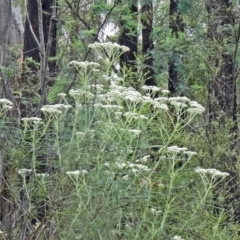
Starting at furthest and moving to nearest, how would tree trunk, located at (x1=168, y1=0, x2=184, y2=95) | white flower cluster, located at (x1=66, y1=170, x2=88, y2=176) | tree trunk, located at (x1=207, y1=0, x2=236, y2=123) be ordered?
tree trunk, located at (x1=168, y1=0, x2=184, y2=95) → tree trunk, located at (x1=207, y1=0, x2=236, y2=123) → white flower cluster, located at (x1=66, y1=170, x2=88, y2=176)

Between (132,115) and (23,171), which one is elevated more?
(132,115)

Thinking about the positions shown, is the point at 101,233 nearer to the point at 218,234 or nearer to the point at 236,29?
the point at 218,234

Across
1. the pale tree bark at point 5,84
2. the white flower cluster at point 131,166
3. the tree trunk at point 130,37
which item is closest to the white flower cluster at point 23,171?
the pale tree bark at point 5,84

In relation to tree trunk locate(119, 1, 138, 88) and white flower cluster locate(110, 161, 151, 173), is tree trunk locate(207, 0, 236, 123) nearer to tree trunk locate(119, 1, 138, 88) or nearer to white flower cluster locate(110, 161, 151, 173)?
tree trunk locate(119, 1, 138, 88)

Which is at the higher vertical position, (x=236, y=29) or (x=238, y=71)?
(x=236, y=29)

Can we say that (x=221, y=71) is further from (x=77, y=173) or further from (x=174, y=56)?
(x=77, y=173)

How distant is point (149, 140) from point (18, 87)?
3.68 m

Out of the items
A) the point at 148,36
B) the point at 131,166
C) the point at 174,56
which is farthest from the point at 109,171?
the point at 148,36

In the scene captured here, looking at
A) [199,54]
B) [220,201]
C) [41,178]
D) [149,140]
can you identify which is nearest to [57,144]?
[41,178]

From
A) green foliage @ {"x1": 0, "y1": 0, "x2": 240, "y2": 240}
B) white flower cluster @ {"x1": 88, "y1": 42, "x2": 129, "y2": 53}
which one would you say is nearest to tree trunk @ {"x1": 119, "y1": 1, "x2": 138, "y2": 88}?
white flower cluster @ {"x1": 88, "y1": 42, "x2": 129, "y2": 53}

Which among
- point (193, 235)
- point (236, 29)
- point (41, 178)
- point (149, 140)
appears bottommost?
point (193, 235)

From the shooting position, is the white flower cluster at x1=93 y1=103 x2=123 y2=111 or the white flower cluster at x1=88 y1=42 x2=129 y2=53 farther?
the white flower cluster at x1=88 y1=42 x2=129 y2=53

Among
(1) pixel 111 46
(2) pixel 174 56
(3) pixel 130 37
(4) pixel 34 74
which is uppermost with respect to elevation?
(1) pixel 111 46

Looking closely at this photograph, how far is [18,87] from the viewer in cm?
712
